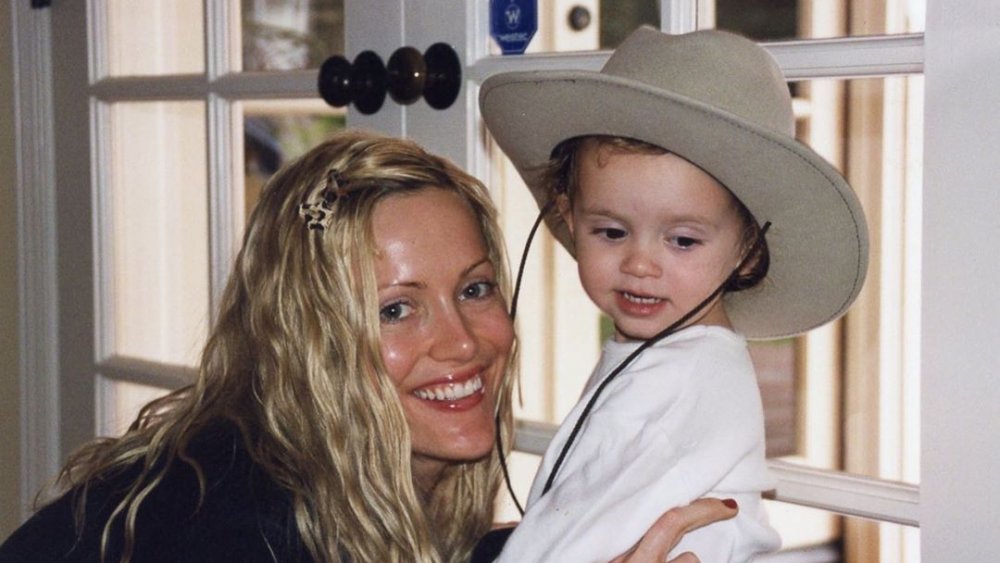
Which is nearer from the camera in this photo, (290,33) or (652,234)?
(652,234)

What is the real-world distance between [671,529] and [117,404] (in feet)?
4.55

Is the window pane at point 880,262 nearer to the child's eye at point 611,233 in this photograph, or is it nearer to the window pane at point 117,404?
the child's eye at point 611,233

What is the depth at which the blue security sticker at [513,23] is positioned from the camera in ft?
5.12

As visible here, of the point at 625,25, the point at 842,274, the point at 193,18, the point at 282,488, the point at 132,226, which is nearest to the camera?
the point at 842,274

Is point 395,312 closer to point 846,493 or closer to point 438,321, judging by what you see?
point 438,321

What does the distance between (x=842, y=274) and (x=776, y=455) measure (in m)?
0.29

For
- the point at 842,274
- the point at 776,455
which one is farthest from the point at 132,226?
the point at 842,274

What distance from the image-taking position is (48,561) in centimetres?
130

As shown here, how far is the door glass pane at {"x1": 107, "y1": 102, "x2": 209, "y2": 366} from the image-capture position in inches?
84.7

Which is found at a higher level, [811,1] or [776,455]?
[811,1]

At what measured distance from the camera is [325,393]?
4.42ft

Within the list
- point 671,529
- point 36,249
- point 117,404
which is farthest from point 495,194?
point 36,249

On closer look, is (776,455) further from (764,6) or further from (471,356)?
(764,6)

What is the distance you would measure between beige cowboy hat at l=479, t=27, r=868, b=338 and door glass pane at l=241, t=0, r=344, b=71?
2.15 feet
